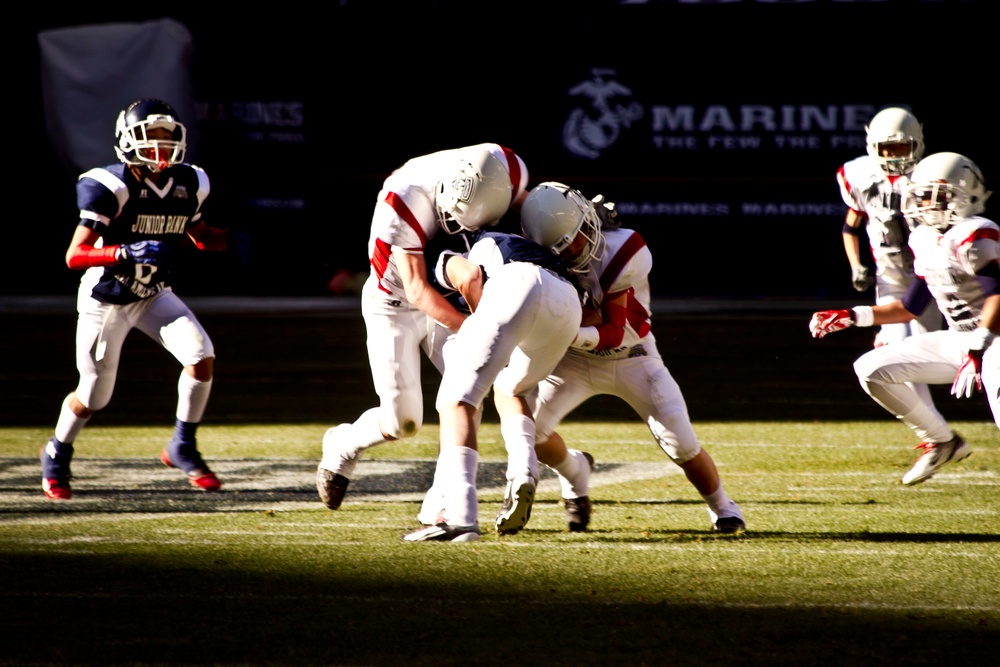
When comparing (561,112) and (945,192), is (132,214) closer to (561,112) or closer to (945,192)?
(945,192)

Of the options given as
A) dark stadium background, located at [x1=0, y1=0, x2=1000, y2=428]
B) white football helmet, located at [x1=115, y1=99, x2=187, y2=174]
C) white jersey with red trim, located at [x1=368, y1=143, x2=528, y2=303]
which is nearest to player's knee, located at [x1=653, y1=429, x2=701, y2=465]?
white jersey with red trim, located at [x1=368, y1=143, x2=528, y2=303]

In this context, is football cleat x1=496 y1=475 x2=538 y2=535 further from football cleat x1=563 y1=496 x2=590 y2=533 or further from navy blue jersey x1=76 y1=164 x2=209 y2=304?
navy blue jersey x1=76 y1=164 x2=209 y2=304

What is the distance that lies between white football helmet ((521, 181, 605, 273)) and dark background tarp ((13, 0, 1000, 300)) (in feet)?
34.1

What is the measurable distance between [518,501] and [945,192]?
2.09 m

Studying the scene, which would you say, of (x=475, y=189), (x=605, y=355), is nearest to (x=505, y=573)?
(x=605, y=355)

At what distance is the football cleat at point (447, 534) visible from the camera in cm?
418

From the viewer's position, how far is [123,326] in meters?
5.46

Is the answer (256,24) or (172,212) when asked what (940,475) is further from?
(256,24)

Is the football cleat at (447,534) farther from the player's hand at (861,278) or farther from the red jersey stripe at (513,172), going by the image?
the player's hand at (861,278)

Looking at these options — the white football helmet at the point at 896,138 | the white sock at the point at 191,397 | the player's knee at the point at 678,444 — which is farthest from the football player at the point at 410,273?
the white football helmet at the point at 896,138

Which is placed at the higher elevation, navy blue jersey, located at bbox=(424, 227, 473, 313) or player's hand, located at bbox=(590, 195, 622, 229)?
player's hand, located at bbox=(590, 195, 622, 229)

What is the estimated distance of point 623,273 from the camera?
4.38m

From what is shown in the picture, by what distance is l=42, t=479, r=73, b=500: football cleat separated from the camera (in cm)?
527

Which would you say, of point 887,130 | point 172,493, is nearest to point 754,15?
point 887,130
